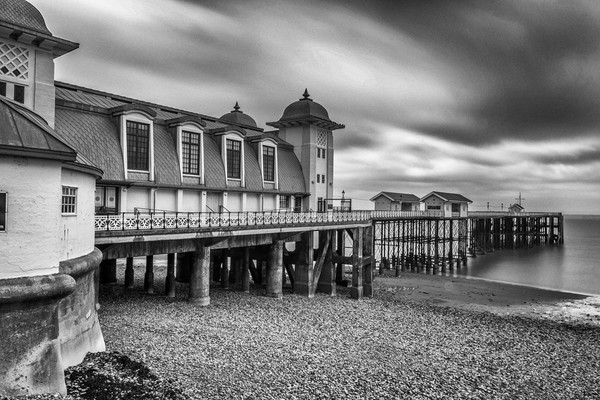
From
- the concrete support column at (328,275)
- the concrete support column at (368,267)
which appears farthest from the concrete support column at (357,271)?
the concrete support column at (328,275)

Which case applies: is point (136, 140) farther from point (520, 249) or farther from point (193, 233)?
point (520, 249)

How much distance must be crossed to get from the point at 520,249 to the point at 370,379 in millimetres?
69180

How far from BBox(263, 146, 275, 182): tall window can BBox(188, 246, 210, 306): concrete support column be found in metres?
8.54

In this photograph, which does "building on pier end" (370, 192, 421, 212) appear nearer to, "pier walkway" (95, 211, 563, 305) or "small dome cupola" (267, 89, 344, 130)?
"pier walkway" (95, 211, 563, 305)

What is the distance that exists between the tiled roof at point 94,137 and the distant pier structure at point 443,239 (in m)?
22.4

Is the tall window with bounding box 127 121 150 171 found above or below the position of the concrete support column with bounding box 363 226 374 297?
above

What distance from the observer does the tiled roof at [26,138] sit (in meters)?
8.34

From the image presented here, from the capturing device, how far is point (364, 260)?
90.0 feet

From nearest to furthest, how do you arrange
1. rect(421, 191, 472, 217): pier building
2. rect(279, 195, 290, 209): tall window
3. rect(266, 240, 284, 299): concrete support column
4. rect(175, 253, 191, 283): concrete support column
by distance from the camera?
rect(266, 240, 284, 299): concrete support column < rect(175, 253, 191, 283): concrete support column < rect(279, 195, 290, 209): tall window < rect(421, 191, 472, 217): pier building

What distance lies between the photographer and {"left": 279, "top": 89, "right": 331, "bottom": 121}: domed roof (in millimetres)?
29230

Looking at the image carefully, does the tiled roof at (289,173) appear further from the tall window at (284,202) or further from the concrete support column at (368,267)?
the concrete support column at (368,267)

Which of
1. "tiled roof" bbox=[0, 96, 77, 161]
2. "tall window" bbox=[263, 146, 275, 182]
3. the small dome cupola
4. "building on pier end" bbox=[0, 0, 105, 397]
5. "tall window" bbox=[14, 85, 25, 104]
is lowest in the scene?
"building on pier end" bbox=[0, 0, 105, 397]

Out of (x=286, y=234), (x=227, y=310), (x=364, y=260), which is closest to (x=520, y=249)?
(x=364, y=260)

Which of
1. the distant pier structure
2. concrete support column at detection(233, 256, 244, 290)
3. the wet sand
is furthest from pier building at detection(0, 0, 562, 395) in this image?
the distant pier structure
